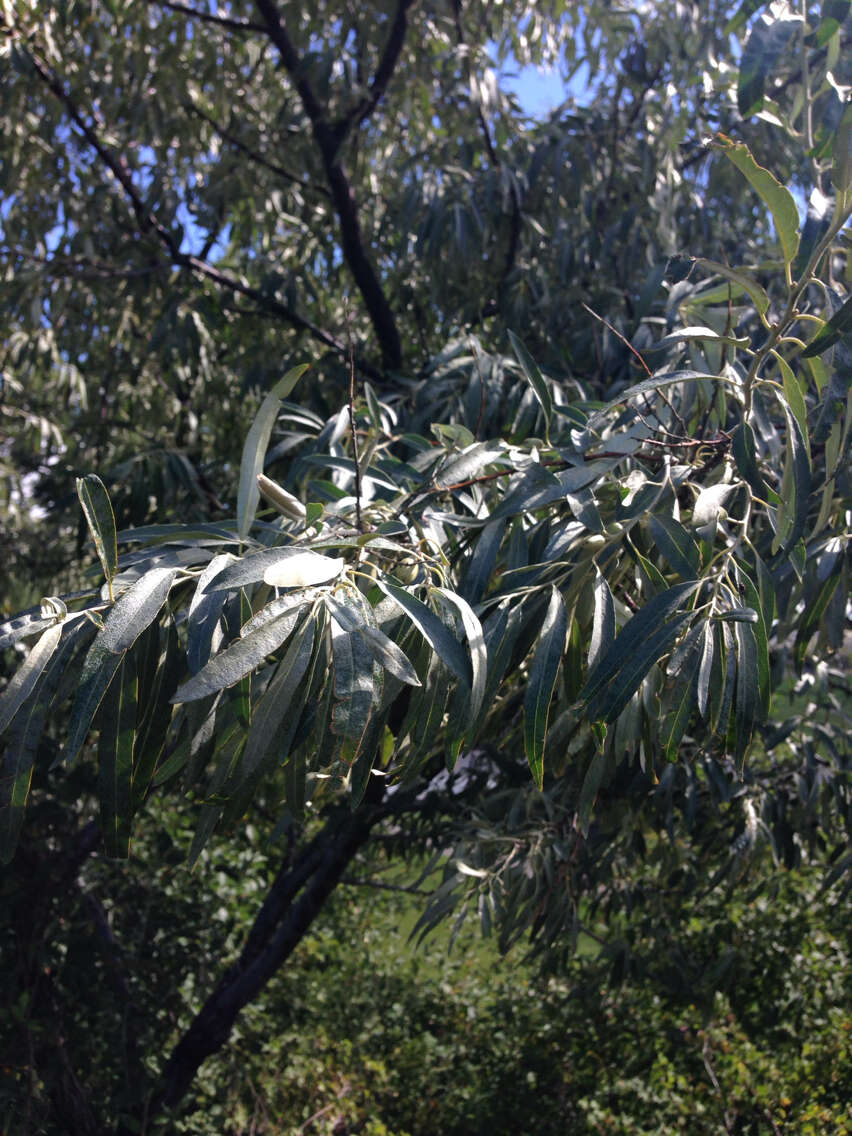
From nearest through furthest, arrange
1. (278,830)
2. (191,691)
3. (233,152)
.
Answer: (191,691)
(278,830)
(233,152)

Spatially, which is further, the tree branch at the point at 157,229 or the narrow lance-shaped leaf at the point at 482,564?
the tree branch at the point at 157,229

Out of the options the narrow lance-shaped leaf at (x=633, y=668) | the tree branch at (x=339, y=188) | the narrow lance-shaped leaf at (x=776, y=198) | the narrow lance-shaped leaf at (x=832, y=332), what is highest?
the tree branch at (x=339, y=188)

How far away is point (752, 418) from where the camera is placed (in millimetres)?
1369

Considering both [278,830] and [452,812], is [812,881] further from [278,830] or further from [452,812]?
[278,830]

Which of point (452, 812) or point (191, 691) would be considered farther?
point (452, 812)

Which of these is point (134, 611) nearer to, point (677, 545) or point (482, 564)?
point (482, 564)

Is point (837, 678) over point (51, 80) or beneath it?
beneath

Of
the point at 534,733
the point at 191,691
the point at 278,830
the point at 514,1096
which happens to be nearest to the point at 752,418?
the point at 534,733

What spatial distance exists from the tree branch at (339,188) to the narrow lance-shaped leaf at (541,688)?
233 cm

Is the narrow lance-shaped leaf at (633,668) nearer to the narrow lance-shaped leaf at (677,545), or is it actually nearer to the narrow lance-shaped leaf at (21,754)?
the narrow lance-shaped leaf at (677,545)

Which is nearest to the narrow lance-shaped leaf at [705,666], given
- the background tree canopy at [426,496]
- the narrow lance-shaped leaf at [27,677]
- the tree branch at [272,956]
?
the background tree canopy at [426,496]

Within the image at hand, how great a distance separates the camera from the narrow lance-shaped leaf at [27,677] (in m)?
0.93

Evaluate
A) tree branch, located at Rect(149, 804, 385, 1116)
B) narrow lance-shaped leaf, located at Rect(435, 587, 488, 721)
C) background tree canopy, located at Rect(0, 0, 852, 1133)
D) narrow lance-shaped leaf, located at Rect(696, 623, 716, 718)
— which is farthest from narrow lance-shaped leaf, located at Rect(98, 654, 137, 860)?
tree branch, located at Rect(149, 804, 385, 1116)

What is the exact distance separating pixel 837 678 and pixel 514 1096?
194 centimetres
